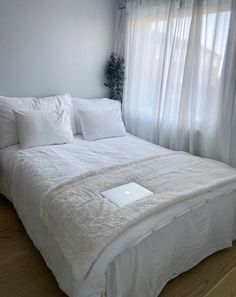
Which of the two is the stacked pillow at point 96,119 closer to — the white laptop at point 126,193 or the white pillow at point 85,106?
the white pillow at point 85,106

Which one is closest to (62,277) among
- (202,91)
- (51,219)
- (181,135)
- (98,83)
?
(51,219)

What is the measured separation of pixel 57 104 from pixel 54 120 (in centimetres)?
30

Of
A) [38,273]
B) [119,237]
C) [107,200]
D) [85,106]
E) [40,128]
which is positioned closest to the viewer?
[119,237]

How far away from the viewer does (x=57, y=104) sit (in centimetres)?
270

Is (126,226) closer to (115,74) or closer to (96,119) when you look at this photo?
(96,119)

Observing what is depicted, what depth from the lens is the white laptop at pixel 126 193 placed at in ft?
4.96

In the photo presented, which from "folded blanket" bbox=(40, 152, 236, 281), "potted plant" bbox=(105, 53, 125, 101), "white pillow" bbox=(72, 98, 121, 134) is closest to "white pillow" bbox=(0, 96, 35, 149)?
"white pillow" bbox=(72, 98, 121, 134)

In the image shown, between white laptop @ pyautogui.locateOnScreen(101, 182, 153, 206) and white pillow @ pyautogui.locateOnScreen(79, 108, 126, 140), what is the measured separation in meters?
1.11

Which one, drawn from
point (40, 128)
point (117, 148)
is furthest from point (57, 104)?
point (117, 148)

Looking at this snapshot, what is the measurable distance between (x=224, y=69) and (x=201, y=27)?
451 millimetres

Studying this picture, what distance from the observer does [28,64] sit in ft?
8.73

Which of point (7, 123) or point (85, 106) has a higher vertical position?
point (85, 106)

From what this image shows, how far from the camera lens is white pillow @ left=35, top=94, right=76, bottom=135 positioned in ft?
8.51

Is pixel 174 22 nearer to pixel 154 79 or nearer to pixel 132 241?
pixel 154 79
